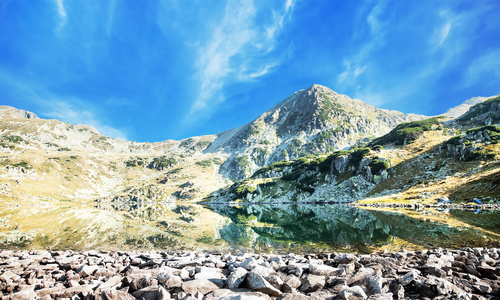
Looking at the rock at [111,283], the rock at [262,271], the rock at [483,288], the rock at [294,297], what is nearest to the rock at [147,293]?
the rock at [111,283]

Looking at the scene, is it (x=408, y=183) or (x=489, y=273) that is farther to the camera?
(x=408, y=183)

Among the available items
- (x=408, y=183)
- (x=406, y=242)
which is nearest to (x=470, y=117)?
(x=408, y=183)

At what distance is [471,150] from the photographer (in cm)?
9644

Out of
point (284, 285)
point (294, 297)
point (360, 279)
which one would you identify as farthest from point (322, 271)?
point (294, 297)

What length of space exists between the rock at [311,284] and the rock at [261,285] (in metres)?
1.33

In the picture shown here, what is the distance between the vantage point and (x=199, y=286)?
A: 848 cm

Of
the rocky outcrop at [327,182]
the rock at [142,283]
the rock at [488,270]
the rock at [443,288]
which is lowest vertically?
the rock at [488,270]

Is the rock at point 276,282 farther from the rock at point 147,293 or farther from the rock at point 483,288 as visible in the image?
the rock at point 483,288

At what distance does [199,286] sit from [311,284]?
428cm

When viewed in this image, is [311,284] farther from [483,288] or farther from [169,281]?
[483,288]

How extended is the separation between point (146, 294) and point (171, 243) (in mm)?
28589

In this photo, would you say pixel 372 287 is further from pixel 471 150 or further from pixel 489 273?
pixel 471 150

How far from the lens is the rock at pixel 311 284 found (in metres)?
8.37

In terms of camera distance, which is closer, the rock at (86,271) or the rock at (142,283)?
the rock at (142,283)
